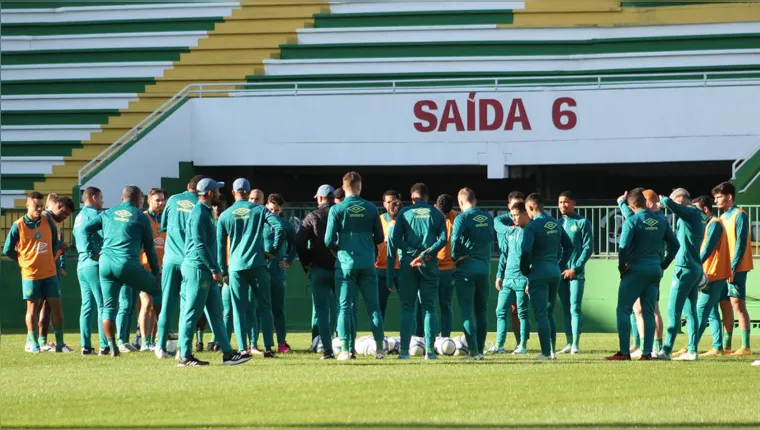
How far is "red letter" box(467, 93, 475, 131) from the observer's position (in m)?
22.2

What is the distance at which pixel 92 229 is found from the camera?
12.7 m

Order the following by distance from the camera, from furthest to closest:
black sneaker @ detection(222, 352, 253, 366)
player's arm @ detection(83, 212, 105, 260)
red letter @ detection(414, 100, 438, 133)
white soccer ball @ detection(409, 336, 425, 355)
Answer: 1. red letter @ detection(414, 100, 438, 133)
2. white soccer ball @ detection(409, 336, 425, 355)
3. player's arm @ detection(83, 212, 105, 260)
4. black sneaker @ detection(222, 352, 253, 366)

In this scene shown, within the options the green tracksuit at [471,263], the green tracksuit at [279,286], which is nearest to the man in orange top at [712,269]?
the green tracksuit at [471,263]

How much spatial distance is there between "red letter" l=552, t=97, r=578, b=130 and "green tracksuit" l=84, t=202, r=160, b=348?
35.7 feet

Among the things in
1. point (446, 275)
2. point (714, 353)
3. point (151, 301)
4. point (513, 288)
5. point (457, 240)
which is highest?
point (457, 240)

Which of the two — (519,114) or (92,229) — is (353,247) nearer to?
(92,229)

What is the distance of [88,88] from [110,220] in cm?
1383

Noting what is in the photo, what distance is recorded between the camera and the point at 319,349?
13789 mm

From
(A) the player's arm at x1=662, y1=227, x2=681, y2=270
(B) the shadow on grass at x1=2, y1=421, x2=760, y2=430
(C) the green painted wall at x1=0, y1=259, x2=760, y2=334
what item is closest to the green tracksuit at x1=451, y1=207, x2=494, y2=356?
(A) the player's arm at x1=662, y1=227, x2=681, y2=270

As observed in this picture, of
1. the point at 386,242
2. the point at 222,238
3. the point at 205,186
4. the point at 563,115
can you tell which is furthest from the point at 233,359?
the point at 563,115

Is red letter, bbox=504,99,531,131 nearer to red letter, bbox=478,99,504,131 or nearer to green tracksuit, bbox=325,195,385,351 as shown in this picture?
red letter, bbox=478,99,504,131

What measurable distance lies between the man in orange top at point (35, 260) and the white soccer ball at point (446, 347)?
3.98 meters

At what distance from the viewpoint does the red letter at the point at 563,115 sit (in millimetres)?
21953

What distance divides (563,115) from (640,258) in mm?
10234
